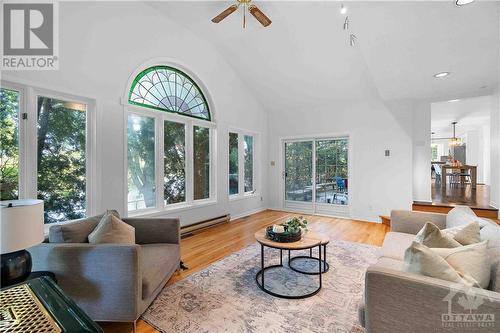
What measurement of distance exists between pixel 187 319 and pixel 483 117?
10.5m

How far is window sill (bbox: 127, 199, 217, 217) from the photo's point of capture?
12.1 feet

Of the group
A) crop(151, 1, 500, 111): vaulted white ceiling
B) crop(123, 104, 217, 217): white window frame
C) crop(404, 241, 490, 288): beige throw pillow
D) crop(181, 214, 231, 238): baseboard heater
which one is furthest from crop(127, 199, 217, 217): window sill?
crop(404, 241, 490, 288): beige throw pillow

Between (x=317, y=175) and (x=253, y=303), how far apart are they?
14.0 ft

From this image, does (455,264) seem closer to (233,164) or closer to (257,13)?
(257,13)

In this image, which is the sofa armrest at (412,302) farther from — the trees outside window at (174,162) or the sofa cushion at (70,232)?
the trees outside window at (174,162)

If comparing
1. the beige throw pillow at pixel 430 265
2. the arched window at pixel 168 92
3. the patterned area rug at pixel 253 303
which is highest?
the arched window at pixel 168 92

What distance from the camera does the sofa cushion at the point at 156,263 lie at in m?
1.89

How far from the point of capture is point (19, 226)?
4.72 ft

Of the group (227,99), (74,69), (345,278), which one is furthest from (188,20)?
(345,278)

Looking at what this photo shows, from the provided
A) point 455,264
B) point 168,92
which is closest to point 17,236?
point 455,264

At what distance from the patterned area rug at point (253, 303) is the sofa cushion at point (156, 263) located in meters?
0.25

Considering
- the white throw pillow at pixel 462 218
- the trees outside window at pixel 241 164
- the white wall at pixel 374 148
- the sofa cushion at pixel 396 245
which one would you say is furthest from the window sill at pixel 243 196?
the white throw pillow at pixel 462 218

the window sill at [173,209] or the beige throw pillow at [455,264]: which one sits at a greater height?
the beige throw pillow at [455,264]

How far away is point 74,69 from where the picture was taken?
2.89 metres
